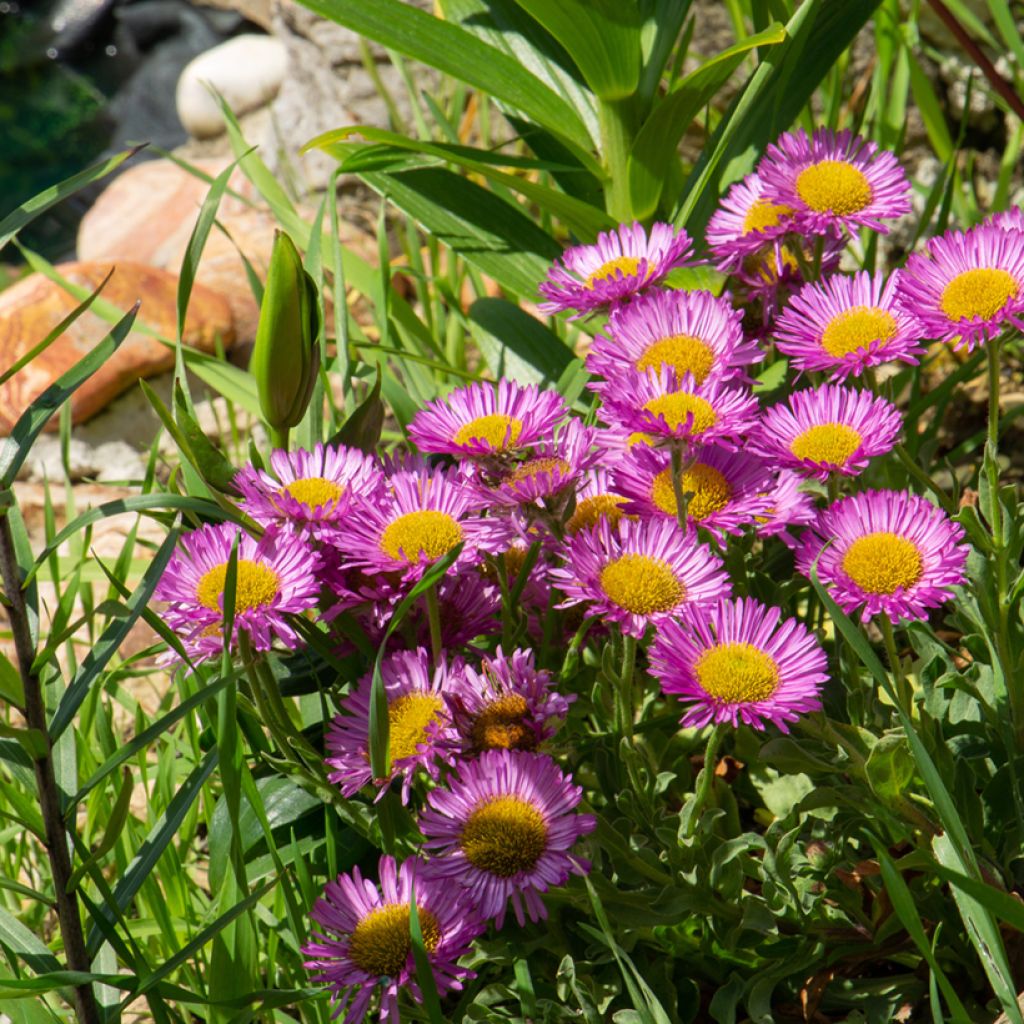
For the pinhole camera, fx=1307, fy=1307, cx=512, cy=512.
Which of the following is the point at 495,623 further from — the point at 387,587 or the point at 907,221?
the point at 907,221

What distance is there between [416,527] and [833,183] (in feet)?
1.65

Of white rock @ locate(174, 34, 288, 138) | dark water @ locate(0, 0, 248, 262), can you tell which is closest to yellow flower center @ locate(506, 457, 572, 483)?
white rock @ locate(174, 34, 288, 138)

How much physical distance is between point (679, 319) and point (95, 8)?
335 inches

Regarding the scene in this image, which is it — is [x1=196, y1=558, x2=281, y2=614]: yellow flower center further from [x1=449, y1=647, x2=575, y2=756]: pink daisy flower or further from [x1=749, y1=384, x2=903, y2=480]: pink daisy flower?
[x1=749, y1=384, x2=903, y2=480]: pink daisy flower

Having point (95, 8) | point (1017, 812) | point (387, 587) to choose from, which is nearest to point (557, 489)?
point (387, 587)

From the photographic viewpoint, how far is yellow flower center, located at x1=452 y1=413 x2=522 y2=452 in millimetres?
1041

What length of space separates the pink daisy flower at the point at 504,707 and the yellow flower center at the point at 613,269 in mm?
379

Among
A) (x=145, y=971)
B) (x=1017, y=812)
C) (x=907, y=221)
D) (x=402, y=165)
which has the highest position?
(x=907, y=221)

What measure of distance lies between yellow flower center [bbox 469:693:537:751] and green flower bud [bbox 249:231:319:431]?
323 millimetres

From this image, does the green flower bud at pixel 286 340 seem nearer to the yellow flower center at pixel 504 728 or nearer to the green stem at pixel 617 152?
the yellow flower center at pixel 504 728

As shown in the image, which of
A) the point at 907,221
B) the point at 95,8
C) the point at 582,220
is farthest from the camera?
the point at 95,8

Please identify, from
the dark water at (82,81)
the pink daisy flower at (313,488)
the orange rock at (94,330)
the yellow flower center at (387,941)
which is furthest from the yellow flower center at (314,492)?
the dark water at (82,81)

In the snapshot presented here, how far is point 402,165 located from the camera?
5.45ft

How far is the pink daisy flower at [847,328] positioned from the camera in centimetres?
107
